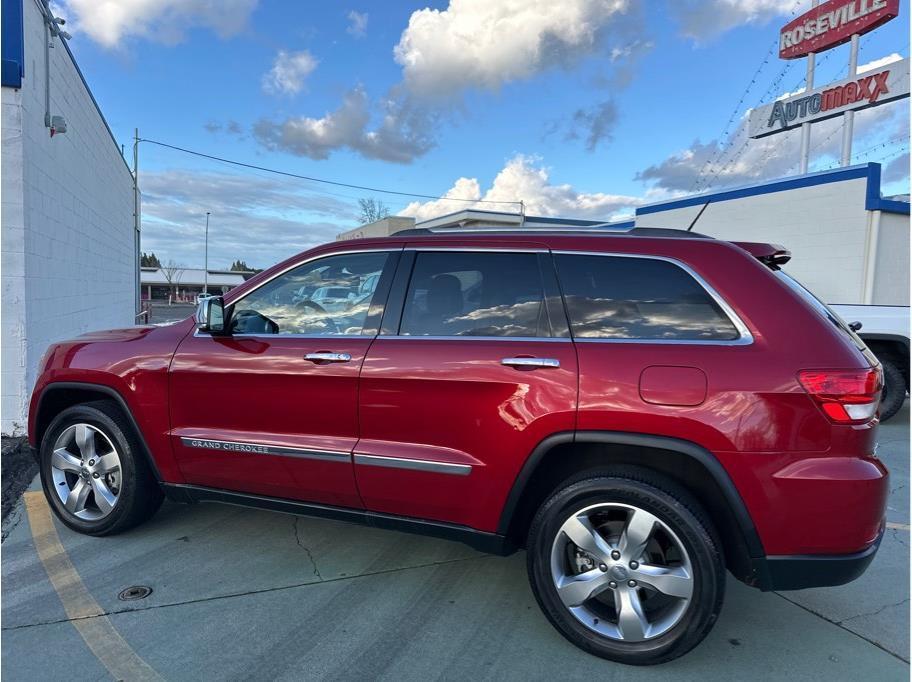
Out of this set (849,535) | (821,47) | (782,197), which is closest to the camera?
(849,535)

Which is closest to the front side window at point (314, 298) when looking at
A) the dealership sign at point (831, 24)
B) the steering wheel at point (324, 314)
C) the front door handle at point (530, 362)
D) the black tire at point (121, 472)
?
the steering wheel at point (324, 314)

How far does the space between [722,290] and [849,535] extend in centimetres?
112

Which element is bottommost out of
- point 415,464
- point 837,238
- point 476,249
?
point 415,464

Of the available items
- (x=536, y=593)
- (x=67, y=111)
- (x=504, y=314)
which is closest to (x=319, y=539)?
(x=536, y=593)

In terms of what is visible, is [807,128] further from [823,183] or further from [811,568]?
[811,568]

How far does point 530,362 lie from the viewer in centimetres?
266

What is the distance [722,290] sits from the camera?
8.40 feet

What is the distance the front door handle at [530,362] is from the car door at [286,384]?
0.78 meters

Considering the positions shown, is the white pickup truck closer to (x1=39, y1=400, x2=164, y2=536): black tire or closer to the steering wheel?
the steering wheel

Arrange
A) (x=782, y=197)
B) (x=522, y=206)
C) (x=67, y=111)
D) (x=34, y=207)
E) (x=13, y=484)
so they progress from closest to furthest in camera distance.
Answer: (x=13, y=484)
(x=34, y=207)
(x=67, y=111)
(x=782, y=197)
(x=522, y=206)

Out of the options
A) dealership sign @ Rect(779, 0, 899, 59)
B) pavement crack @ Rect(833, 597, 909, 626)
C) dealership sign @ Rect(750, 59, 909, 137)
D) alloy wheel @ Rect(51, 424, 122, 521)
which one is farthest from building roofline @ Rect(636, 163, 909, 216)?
alloy wheel @ Rect(51, 424, 122, 521)

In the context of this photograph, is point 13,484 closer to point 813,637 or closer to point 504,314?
point 504,314

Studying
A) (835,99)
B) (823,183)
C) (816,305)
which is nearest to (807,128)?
(835,99)

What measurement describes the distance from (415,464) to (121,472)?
2.04 meters
